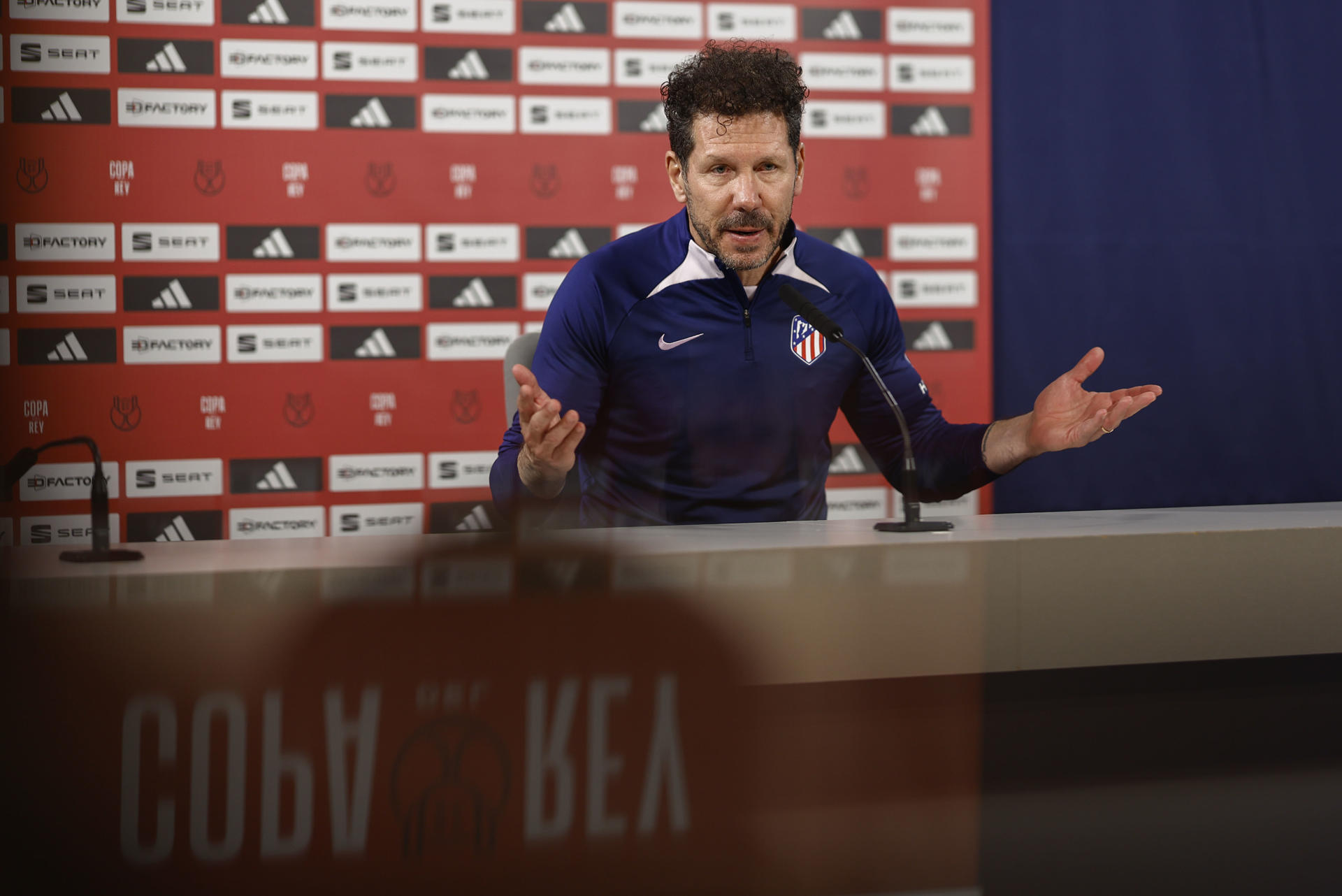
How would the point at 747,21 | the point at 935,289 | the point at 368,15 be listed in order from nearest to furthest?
the point at 368,15, the point at 747,21, the point at 935,289

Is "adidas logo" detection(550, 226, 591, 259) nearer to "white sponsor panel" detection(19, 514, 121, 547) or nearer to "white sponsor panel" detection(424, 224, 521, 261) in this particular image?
"white sponsor panel" detection(424, 224, 521, 261)

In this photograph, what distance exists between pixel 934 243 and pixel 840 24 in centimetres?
66

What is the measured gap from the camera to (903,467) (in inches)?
46.7

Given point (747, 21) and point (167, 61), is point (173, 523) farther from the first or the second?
point (747, 21)

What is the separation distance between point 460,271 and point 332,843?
6.35 ft

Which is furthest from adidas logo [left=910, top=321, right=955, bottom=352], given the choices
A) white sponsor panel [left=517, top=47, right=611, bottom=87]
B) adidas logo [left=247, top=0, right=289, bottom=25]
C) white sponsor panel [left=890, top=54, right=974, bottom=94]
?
adidas logo [left=247, top=0, right=289, bottom=25]

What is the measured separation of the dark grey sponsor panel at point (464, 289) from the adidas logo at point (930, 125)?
121cm

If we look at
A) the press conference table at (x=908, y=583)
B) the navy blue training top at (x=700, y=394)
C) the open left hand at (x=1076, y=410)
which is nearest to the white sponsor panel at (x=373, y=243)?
the navy blue training top at (x=700, y=394)

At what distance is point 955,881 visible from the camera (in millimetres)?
893

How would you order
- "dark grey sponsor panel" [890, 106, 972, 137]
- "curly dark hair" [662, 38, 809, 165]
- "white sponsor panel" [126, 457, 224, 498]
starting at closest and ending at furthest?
"curly dark hair" [662, 38, 809, 165] < "white sponsor panel" [126, 457, 224, 498] < "dark grey sponsor panel" [890, 106, 972, 137]

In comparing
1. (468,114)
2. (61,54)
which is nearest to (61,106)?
(61,54)

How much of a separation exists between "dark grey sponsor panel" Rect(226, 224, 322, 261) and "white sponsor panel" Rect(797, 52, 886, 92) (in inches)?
55.7

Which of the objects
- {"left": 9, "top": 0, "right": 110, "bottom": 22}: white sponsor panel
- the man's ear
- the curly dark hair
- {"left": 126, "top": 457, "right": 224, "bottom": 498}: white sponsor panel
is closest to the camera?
the curly dark hair

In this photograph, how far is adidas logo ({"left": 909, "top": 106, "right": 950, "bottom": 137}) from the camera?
2.59m
